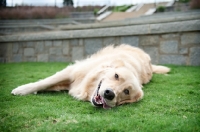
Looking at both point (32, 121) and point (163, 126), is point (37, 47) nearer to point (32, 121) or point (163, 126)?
point (32, 121)

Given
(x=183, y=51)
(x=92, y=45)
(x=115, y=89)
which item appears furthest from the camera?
(x=92, y=45)

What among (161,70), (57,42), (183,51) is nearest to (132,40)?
(183,51)

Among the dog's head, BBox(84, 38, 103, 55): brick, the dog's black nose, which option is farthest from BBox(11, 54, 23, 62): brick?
the dog's black nose

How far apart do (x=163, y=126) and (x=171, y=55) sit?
4326 mm

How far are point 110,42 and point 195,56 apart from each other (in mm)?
2433

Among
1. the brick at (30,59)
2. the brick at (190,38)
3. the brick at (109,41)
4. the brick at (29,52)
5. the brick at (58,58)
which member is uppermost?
the brick at (190,38)

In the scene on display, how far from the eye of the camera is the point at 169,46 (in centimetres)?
615

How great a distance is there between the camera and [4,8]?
44.8 feet

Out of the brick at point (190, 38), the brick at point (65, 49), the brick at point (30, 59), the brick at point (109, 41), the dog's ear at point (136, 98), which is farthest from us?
the brick at point (30, 59)

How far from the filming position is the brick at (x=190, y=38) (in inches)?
228

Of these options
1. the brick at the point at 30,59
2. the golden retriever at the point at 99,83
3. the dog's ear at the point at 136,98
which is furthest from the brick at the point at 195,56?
the brick at the point at 30,59

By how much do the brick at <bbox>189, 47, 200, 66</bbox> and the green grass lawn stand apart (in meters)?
2.23

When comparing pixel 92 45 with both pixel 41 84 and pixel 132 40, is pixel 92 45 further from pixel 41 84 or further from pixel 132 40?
pixel 41 84

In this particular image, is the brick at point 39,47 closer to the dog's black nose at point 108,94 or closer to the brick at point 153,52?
the brick at point 153,52
